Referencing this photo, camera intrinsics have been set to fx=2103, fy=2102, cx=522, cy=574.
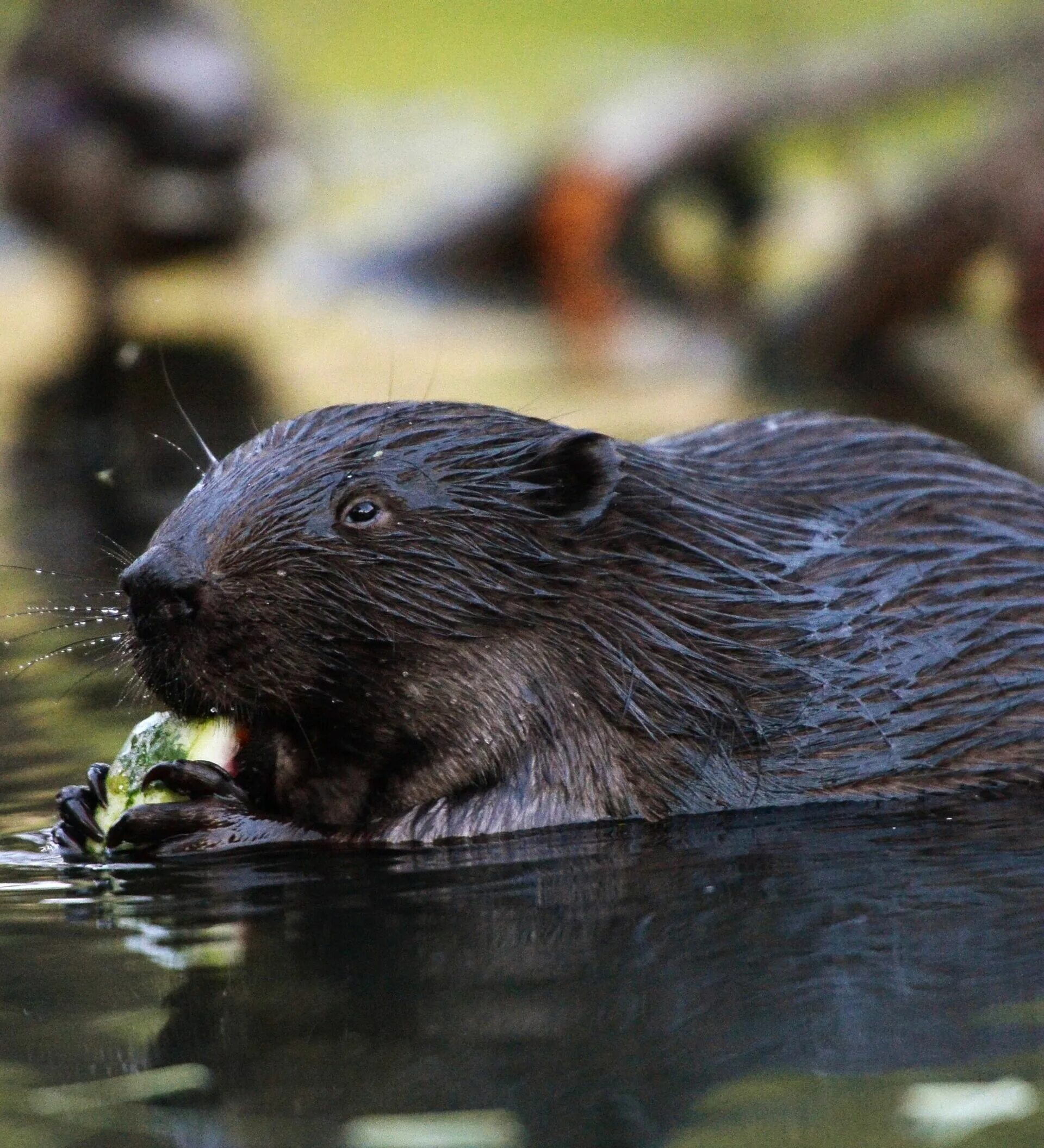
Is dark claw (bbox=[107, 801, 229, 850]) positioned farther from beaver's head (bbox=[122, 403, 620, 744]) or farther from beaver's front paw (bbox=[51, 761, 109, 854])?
beaver's head (bbox=[122, 403, 620, 744])

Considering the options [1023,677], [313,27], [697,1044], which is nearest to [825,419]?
[1023,677]

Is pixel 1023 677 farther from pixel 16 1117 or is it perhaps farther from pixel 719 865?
pixel 16 1117

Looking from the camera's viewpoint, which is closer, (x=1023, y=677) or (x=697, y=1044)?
(x=697, y=1044)

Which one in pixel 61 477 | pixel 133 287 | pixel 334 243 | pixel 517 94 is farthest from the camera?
pixel 517 94

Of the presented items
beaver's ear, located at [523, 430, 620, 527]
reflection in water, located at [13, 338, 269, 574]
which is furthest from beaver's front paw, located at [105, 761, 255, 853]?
reflection in water, located at [13, 338, 269, 574]

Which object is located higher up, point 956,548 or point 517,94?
point 517,94

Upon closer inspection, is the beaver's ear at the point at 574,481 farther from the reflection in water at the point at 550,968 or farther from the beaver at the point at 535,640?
the reflection in water at the point at 550,968

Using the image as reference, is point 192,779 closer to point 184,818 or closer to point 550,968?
point 184,818
